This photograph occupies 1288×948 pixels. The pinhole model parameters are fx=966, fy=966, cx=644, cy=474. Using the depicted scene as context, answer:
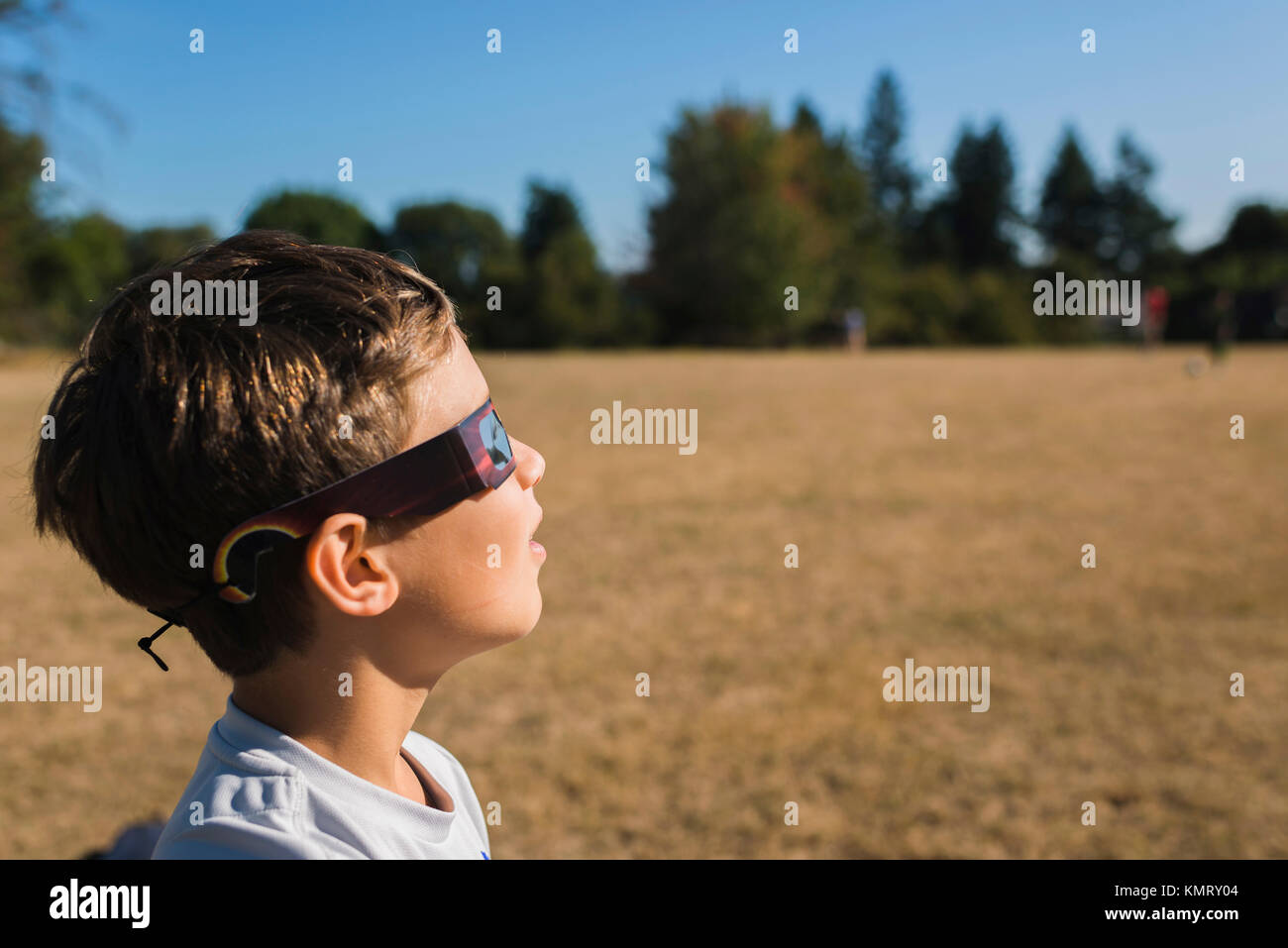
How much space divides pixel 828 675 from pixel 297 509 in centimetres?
483

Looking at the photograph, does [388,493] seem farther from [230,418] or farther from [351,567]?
[230,418]

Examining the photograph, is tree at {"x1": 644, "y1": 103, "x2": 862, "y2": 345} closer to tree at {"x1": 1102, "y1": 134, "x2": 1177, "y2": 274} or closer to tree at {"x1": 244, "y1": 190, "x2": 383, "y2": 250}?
tree at {"x1": 1102, "y1": 134, "x2": 1177, "y2": 274}

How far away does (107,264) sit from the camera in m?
44.3

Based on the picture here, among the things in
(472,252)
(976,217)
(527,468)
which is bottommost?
(527,468)

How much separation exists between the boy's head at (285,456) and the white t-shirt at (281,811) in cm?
12

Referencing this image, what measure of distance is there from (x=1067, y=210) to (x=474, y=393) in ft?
260

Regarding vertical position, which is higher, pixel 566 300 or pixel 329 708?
pixel 566 300

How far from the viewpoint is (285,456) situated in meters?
1.22

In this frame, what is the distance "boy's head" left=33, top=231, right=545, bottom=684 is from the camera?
48.1 inches

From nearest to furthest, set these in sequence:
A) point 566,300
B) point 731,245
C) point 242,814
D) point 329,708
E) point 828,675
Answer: point 242,814 → point 329,708 → point 828,675 → point 566,300 → point 731,245

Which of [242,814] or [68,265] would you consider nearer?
[242,814]

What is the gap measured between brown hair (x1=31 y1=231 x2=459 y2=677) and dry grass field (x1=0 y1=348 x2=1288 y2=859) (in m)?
0.27

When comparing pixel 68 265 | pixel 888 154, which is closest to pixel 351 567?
pixel 68 265
